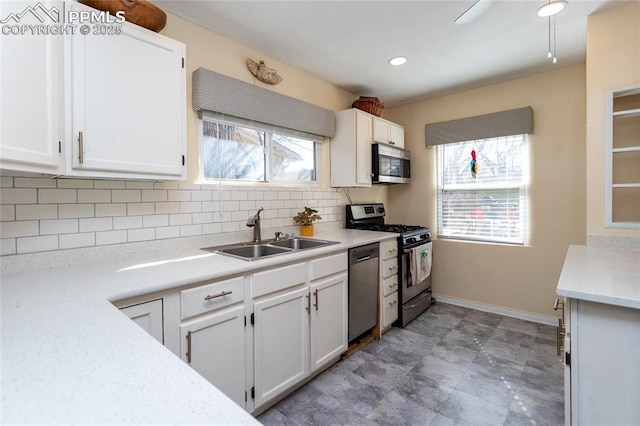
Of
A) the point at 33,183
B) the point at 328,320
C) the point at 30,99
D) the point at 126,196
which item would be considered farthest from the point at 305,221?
the point at 30,99

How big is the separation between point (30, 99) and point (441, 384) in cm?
269

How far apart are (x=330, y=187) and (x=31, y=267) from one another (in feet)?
8.02

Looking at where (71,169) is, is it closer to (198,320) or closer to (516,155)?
(198,320)

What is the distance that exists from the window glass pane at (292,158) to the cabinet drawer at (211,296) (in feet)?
4.54

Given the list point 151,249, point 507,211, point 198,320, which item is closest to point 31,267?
point 151,249

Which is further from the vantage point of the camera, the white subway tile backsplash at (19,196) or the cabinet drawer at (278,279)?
the cabinet drawer at (278,279)

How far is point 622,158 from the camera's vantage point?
2.07 meters

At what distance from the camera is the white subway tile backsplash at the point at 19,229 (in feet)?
4.76

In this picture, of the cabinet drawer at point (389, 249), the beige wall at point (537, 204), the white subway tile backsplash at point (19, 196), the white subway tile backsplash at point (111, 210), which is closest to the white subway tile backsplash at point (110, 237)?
the white subway tile backsplash at point (111, 210)

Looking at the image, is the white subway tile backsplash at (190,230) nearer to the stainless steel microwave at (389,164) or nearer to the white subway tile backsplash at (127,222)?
the white subway tile backsplash at (127,222)

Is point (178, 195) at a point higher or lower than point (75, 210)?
higher

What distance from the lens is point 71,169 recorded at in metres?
1.39

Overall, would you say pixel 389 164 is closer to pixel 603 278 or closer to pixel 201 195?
pixel 201 195

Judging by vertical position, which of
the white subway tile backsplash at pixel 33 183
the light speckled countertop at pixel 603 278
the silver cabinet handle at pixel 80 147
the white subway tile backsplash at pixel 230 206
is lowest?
the light speckled countertop at pixel 603 278
